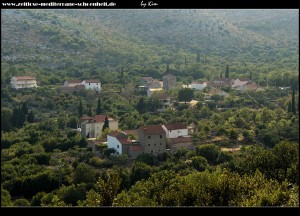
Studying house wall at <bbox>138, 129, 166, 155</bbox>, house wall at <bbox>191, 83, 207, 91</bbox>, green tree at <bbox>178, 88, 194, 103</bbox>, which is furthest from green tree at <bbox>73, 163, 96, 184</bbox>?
house wall at <bbox>191, 83, 207, 91</bbox>

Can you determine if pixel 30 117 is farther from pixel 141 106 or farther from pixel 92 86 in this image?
pixel 92 86

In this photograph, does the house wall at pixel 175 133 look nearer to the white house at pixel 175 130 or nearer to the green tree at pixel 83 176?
the white house at pixel 175 130

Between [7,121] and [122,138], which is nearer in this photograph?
[122,138]

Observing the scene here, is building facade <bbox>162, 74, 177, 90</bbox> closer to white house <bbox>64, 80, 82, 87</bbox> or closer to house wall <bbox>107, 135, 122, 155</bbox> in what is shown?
white house <bbox>64, 80, 82, 87</bbox>

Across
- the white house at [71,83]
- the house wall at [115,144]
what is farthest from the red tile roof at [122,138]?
the white house at [71,83]

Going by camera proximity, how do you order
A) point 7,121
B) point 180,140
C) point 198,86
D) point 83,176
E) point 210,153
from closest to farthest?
point 83,176, point 210,153, point 180,140, point 7,121, point 198,86

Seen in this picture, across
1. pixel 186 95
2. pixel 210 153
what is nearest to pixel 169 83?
pixel 186 95

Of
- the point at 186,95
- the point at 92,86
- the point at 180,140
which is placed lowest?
the point at 180,140
